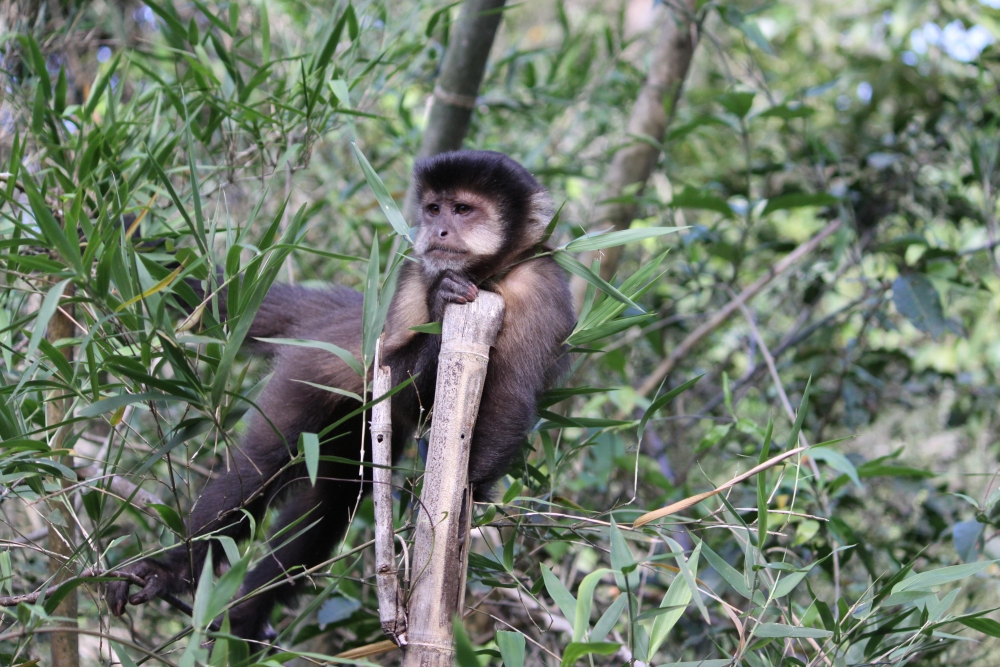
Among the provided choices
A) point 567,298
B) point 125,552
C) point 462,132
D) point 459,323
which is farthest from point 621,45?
point 125,552

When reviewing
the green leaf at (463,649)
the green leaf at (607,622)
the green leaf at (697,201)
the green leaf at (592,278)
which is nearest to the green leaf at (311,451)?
the green leaf at (463,649)

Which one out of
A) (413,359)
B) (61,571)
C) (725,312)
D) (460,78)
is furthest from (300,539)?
(725,312)

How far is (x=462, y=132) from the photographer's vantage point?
3670 millimetres

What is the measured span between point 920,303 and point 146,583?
3.63 metres

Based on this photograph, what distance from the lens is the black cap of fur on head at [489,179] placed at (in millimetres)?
2922

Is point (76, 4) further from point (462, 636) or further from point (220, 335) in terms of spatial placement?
point (462, 636)

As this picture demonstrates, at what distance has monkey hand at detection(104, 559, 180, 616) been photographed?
8.50 feet

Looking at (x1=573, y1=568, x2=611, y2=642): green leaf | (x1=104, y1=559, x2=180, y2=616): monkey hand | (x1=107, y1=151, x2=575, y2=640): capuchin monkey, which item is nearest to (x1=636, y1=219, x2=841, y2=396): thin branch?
(x1=107, y1=151, x2=575, y2=640): capuchin monkey

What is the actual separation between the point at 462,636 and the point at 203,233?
3.49ft

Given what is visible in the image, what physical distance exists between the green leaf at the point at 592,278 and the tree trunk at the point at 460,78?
1467 millimetres

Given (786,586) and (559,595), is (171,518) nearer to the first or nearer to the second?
(559,595)

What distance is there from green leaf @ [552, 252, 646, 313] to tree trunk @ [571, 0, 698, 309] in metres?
2.05

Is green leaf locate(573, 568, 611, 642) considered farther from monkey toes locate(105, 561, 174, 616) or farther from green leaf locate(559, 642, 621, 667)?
monkey toes locate(105, 561, 174, 616)

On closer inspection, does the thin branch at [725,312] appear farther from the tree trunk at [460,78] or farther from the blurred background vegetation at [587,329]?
the tree trunk at [460,78]
